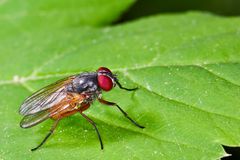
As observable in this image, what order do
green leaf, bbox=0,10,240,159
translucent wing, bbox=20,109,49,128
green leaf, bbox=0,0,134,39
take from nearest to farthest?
green leaf, bbox=0,10,240,159 < translucent wing, bbox=20,109,49,128 < green leaf, bbox=0,0,134,39

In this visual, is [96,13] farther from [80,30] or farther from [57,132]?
[57,132]

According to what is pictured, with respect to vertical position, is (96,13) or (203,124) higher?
(96,13)

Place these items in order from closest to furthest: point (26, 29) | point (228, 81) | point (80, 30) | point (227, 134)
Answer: point (227, 134) < point (228, 81) < point (80, 30) < point (26, 29)

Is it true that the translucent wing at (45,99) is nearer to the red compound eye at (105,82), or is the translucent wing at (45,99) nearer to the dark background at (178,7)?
the red compound eye at (105,82)

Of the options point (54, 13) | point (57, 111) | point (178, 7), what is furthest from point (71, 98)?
point (178, 7)

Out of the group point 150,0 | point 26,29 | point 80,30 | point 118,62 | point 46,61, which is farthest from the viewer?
point 150,0

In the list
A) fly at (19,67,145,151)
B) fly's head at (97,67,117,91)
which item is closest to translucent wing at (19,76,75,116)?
fly at (19,67,145,151)

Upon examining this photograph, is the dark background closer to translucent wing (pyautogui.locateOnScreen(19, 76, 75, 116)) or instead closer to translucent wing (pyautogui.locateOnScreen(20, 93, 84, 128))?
translucent wing (pyautogui.locateOnScreen(19, 76, 75, 116))

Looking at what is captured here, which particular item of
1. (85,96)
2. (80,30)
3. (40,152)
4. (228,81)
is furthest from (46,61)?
(228,81)
